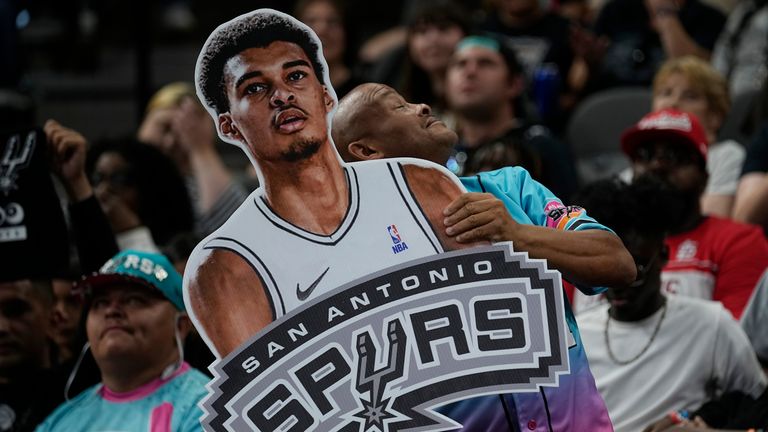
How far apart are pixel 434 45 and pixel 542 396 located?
3.90 meters

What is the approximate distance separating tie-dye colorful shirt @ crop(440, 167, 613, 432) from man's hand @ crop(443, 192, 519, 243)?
0.16m

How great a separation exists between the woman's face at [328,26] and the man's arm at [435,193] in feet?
12.1

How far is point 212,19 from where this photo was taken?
10.2 meters

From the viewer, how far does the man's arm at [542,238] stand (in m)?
2.77

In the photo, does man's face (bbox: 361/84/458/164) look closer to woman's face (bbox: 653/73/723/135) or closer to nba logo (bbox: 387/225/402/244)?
nba logo (bbox: 387/225/402/244)

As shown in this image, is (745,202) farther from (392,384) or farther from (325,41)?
(392,384)

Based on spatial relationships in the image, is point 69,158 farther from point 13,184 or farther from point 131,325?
point 131,325

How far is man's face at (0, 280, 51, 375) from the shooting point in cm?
434

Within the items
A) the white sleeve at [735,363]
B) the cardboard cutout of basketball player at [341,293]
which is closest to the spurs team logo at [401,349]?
the cardboard cutout of basketball player at [341,293]

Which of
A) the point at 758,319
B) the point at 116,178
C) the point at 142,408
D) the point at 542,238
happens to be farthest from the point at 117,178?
the point at 542,238

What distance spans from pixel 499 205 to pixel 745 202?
8.86 feet

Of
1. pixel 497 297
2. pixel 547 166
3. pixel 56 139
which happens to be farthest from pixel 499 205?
pixel 547 166

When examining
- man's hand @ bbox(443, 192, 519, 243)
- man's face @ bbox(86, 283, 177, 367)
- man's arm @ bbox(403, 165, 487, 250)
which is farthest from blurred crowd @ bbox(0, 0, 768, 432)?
man's hand @ bbox(443, 192, 519, 243)

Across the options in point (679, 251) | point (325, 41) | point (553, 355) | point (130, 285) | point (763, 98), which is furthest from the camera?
point (325, 41)
